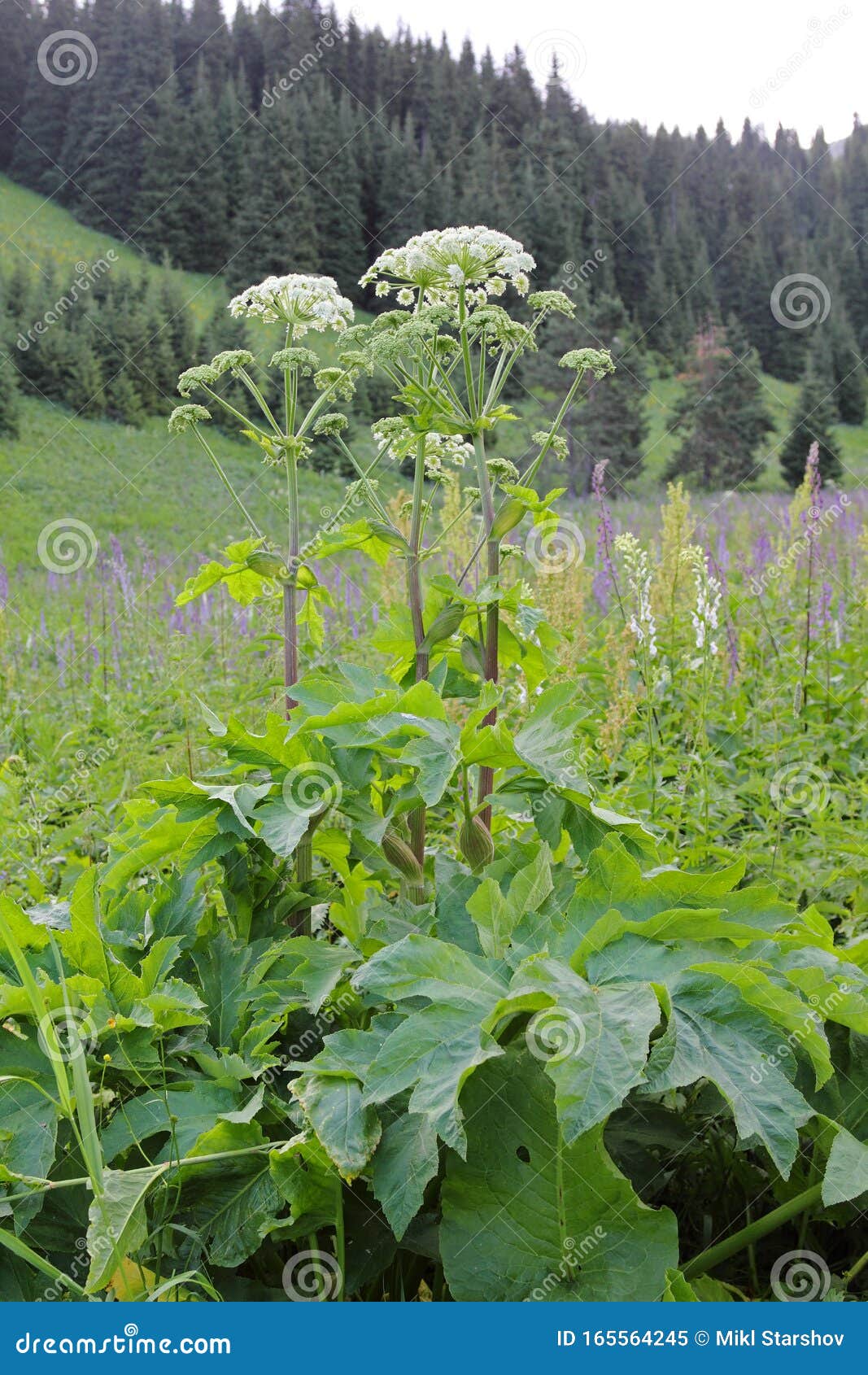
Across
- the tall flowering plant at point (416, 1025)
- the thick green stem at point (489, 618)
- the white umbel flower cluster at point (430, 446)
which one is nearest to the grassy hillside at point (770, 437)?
the white umbel flower cluster at point (430, 446)

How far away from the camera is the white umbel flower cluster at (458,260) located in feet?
6.61

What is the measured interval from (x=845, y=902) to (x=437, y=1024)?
2.00 metres

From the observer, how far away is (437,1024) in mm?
1160

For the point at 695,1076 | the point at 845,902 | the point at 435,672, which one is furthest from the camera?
the point at 845,902

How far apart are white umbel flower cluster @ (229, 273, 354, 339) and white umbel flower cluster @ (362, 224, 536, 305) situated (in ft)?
0.46

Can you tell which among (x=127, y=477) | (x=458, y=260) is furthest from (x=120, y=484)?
(x=458, y=260)

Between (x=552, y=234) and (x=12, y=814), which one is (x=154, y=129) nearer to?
(x=552, y=234)

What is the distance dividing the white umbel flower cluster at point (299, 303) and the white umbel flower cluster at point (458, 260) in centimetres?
14

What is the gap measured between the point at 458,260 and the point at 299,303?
405 millimetres

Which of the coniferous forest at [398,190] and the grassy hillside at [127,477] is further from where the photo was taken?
the coniferous forest at [398,190]

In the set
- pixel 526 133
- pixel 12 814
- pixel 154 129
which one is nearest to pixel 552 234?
pixel 526 133

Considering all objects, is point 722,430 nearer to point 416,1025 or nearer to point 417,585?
point 417,585

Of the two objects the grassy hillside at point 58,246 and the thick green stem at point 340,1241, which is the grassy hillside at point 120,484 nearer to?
the grassy hillside at point 58,246

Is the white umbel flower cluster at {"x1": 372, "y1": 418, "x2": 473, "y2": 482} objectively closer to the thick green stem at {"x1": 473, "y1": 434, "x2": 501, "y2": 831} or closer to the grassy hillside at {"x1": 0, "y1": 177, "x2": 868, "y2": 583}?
the thick green stem at {"x1": 473, "y1": 434, "x2": 501, "y2": 831}
